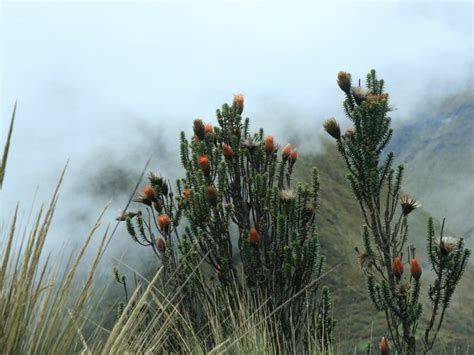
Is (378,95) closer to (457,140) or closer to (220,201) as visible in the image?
(220,201)

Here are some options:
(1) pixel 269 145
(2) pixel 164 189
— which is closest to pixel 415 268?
(1) pixel 269 145

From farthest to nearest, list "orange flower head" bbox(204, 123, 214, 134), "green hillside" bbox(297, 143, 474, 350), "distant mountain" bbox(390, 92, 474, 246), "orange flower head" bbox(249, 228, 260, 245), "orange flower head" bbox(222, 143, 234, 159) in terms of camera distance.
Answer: "distant mountain" bbox(390, 92, 474, 246), "green hillside" bbox(297, 143, 474, 350), "orange flower head" bbox(204, 123, 214, 134), "orange flower head" bbox(222, 143, 234, 159), "orange flower head" bbox(249, 228, 260, 245)

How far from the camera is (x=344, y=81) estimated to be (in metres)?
5.58

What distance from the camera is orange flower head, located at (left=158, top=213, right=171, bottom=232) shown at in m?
5.41

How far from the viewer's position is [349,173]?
549cm

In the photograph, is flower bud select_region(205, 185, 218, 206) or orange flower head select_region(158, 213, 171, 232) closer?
flower bud select_region(205, 185, 218, 206)

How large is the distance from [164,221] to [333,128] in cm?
152

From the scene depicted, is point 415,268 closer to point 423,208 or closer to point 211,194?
point 211,194

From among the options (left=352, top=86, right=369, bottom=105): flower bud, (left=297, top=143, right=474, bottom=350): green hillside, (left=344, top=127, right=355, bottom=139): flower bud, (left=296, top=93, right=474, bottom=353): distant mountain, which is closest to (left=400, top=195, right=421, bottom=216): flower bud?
(left=344, top=127, right=355, bottom=139): flower bud

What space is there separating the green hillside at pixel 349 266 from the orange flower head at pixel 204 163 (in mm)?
28778

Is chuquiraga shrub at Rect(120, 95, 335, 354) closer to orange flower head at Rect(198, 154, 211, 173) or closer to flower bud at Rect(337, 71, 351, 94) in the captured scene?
orange flower head at Rect(198, 154, 211, 173)

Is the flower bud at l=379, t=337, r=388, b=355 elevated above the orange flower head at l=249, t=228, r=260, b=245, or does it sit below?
below

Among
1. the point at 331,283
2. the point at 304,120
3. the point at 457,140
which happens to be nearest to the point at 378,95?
the point at 331,283

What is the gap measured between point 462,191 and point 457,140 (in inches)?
726
